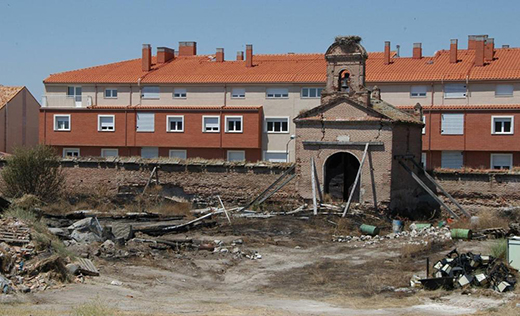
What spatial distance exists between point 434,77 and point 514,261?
32.7 meters

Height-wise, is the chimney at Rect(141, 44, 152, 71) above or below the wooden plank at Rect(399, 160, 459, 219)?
above

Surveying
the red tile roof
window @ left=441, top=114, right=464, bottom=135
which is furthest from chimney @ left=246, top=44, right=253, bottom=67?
window @ left=441, top=114, right=464, bottom=135

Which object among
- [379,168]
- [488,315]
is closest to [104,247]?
[488,315]

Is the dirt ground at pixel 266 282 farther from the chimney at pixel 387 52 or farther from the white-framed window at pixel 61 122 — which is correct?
the white-framed window at pixel 61 122

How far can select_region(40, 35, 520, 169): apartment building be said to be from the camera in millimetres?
49000

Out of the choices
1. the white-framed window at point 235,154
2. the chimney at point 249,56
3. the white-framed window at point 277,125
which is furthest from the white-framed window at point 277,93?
the white-framed window at point 235,154

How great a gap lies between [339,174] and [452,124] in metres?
17.9

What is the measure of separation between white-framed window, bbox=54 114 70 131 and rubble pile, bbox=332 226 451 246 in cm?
3343

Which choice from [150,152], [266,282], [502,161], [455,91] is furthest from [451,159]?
[266,282]

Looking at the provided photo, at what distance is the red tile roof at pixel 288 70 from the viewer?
50688mm

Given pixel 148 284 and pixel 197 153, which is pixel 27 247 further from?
pixel 197 153

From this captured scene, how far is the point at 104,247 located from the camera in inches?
907

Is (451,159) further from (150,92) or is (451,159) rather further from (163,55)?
(163,55)

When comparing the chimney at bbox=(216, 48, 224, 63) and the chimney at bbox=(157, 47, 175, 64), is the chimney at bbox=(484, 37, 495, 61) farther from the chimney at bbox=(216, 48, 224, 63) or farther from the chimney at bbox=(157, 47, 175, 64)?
the chimney at bbox=(157, 47, 175, 64)
